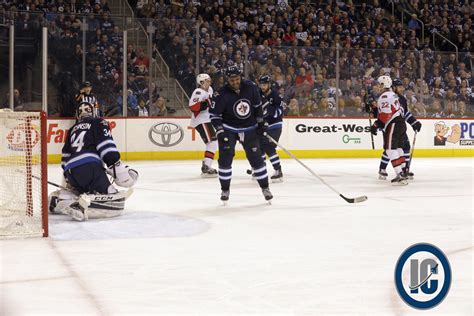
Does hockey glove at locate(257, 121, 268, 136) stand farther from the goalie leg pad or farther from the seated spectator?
the seated spectator

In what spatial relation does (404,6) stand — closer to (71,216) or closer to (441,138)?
(441,138)

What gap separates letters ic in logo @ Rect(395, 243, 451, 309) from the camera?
2654 mm

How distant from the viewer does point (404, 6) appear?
21.5m

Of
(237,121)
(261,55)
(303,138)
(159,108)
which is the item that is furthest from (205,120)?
(303,138)

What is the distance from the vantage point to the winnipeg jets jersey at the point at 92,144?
21.5 feet

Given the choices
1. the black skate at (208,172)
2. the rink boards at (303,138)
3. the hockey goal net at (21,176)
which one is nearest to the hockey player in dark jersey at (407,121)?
the black skate at (208,172)

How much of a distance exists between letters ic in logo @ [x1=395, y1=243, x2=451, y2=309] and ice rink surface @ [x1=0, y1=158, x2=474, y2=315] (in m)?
0.95

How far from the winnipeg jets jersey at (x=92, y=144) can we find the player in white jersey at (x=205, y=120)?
4468 mm

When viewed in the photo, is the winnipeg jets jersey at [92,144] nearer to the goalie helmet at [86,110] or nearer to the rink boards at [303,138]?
the goalie helmet at [86,110]

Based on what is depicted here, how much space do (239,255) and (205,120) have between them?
20.9ft

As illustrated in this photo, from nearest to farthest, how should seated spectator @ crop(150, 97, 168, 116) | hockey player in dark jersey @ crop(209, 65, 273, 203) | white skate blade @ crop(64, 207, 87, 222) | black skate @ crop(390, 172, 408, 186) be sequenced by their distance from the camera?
1. white skate blade @ crop(64, 207, 87, 222)
2. hockey player in dark jersey @ crop(209, 65, 273, 203)
3. black skate @ crop(390, 172, 408, 186)
4. seated spectator @ crop(150, 97, 168, 116)

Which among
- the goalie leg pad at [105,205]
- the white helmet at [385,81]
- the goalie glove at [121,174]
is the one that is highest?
the white helmet at [385,81]

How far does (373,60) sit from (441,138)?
2079mm

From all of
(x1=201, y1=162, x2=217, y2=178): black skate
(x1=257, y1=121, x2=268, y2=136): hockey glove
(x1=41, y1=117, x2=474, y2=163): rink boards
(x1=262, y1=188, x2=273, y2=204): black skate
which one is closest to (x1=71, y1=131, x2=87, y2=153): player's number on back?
(x1=257, y1=121, x2=268, y2=136): hockey glove
